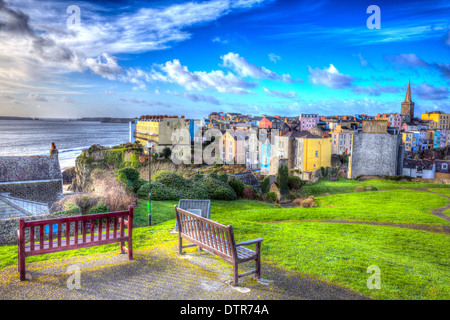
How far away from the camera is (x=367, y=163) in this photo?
150 ft

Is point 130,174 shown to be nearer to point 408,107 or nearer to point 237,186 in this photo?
point 237,186

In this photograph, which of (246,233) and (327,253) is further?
(246,233)

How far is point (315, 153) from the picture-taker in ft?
167

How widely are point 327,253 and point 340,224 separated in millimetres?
5922

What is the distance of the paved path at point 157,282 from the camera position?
525 cm

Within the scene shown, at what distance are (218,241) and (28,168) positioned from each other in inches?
841

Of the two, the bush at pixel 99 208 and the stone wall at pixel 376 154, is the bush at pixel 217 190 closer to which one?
the bush at pixel 99 208

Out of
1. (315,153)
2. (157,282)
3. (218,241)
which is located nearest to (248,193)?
(218,241)

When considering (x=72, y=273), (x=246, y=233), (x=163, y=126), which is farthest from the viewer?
(x=163, y=126)

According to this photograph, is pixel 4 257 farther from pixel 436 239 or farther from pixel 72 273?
pixel 436 239
